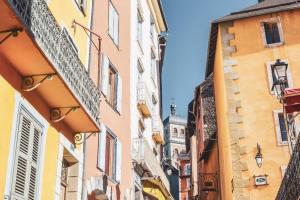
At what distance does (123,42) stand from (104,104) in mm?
4780

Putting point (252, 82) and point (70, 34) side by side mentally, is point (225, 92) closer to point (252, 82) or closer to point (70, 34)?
point (252, 82)

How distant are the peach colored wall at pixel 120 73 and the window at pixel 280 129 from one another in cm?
577

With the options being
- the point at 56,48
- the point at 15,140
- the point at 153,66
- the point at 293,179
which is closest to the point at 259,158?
the point at 293,179

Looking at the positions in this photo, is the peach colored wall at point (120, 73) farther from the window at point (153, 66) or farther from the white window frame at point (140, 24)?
the window at point (153, 66)

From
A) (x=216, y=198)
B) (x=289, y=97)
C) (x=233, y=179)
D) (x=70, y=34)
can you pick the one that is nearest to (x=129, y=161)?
(x=233, y=179)

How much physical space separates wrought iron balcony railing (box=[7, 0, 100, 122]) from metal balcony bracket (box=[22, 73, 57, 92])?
24 centimetres

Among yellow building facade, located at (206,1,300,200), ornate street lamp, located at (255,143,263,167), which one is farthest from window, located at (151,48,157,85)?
ornate street lamp, located at (255,143,263,167)

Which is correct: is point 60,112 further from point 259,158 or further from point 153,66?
point 153,66

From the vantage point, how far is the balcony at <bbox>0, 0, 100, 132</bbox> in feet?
27.4

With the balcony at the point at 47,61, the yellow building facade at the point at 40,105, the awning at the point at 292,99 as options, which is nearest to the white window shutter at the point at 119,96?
the yellow building facade at the point at 40,105

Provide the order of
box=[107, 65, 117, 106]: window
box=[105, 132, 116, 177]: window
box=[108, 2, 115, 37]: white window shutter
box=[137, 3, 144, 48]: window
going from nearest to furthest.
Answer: box=[105, 132, 116, 177]: window, box=[107, 65, 117, 106]: window, box=[108, 2, 115, 37]: white window shutter, box=[137, 3, 144, 48]: window

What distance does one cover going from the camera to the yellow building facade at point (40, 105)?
8.50m

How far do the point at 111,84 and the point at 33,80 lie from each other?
8472 millimetres

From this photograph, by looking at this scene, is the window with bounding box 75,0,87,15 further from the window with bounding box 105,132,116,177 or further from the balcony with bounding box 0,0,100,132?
the window with bounding box 105,132,116,177
